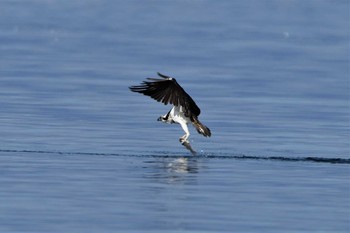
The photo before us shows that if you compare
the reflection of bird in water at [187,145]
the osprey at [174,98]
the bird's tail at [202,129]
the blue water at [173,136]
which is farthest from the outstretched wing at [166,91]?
the blue water at [173,136]

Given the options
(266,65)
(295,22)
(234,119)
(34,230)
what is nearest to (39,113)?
(234,119)

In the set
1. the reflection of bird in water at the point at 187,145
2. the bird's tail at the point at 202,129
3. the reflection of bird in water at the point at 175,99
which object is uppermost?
the reflection of bird in water at the point at 175,99

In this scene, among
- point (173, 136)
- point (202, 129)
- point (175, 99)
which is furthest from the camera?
point (173, 136)

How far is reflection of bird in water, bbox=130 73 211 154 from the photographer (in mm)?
20828

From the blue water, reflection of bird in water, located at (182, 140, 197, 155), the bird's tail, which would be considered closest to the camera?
the blue water

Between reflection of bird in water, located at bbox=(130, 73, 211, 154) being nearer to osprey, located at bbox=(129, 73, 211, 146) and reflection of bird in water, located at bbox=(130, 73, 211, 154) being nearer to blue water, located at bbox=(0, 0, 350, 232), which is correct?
osprey, located at bbox=(129, 73, 211, 146)

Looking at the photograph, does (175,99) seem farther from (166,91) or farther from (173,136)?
(173,136)

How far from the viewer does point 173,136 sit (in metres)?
23.5

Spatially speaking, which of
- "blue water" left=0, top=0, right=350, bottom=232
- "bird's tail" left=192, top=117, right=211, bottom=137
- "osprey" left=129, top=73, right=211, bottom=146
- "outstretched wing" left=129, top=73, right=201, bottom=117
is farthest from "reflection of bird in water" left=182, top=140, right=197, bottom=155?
"outstretched wing" left=129, top=73, right=201, bottom=117

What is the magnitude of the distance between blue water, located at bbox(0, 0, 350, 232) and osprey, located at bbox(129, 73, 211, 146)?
1.48 feet

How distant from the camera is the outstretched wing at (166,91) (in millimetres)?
20844

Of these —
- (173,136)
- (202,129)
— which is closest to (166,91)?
(202,129)

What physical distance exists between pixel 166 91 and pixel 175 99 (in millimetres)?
198

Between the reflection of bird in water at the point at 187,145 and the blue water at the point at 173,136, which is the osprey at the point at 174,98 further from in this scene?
the blue water at the point at 173,136
